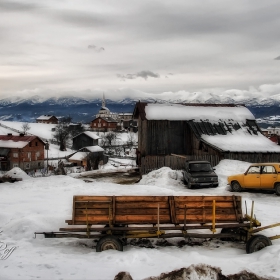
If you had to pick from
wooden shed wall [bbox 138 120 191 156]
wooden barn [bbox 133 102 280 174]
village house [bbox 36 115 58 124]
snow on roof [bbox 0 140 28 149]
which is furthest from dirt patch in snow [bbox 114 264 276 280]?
village house [bbox 36 115 58 124]

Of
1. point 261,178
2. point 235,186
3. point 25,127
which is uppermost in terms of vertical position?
point 25,127

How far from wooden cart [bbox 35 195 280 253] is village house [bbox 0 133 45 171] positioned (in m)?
63.8

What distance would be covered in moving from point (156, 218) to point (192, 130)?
22.0m

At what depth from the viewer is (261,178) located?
1895cm

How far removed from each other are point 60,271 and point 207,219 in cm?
435

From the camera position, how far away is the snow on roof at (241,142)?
28.4 meters

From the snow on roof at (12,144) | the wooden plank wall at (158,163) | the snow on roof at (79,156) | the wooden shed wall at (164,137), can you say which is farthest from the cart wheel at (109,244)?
the snow on roof at (79,156)

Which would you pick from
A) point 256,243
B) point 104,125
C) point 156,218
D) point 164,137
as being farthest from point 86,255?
point 104,125

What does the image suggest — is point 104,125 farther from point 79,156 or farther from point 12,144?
point 12,144

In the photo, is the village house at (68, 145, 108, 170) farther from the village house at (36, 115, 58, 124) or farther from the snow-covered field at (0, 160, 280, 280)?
Answer: the village house at (36, 115, 58, 124)

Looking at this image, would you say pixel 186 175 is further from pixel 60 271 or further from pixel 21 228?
pixel 60 271

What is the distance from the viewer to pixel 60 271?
7867mm

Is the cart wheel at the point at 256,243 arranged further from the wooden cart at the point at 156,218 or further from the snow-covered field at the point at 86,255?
the snow-covered field at the point at 86,255

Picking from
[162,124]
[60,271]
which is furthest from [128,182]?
[60,271]
